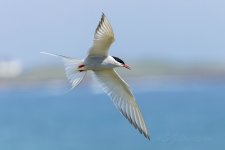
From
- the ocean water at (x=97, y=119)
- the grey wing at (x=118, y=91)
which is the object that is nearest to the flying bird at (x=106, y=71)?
the grey wing at (x=118, y=91)

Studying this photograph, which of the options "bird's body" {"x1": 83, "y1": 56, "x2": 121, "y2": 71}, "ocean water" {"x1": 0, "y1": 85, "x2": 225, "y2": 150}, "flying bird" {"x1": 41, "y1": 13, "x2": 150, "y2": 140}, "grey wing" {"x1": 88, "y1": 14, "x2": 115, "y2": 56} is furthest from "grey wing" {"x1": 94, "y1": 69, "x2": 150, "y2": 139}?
"ocean water" {"x1": 0, "y1": 85, "x2": 225, "y2": 150}

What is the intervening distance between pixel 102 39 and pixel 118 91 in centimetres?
57

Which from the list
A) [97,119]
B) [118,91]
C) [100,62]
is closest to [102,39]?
[100,62]

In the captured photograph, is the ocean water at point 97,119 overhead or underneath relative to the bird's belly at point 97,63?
underneath

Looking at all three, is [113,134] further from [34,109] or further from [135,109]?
[135,109]

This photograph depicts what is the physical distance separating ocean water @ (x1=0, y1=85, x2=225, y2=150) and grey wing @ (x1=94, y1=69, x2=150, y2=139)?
5645mm

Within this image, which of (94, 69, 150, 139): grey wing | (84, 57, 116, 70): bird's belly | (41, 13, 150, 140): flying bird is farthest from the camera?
(94, 69, 150, 139): grey wing

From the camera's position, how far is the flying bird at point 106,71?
4754 mm

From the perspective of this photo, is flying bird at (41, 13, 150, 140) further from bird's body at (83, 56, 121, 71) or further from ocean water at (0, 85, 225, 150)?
ocean water at (0, 85, 225, 150)

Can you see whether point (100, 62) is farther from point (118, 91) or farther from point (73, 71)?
point (118, 91)

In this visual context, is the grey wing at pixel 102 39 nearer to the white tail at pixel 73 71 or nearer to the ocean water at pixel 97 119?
the white tail at pixel 73 71

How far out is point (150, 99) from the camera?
3462 centimetres

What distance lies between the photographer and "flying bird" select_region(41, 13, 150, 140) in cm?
475

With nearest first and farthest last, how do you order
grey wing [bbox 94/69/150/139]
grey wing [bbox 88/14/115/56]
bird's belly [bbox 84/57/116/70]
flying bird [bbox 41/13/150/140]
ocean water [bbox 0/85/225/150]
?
grey wing [bbox 88/14/115/56], flying bird [bbox 41/13/150/140], bird's belly [bbox 84/57/116/70], grey wing [bbox 94/69/150/139], ocean water [bbox 0/85/225/150]
